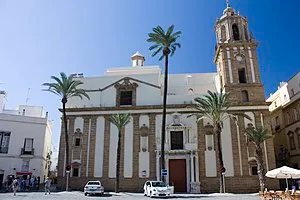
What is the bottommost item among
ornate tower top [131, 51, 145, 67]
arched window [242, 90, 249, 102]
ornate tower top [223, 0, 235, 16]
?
arched window [242, 90, 249, 102]

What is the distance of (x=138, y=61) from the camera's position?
4569 cm

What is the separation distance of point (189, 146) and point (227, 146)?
431 cm

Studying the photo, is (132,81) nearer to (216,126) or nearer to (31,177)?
(216,126)

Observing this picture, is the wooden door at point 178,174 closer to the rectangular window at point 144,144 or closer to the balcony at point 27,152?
the rectangular window at point 144,144

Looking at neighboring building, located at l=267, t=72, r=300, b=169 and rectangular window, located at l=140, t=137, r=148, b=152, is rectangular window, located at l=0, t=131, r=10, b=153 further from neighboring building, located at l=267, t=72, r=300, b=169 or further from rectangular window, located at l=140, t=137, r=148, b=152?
neighboring building, located at l=267, t=72, r=300, b=169

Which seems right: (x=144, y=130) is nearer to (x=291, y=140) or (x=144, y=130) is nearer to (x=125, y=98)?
(x=125, y=98)

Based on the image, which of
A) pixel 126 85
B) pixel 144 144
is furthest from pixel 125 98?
pixel 144 144

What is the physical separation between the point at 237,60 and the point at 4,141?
103ft

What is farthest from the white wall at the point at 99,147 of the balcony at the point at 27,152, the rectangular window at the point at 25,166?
the rectangular window at the point at 25,166

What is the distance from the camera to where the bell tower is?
34.2 metres

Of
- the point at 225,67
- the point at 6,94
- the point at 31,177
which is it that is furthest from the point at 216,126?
the point at 6,94

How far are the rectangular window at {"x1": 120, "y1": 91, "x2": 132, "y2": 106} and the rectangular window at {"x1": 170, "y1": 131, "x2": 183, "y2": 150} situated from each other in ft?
23.3

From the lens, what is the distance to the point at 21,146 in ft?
122

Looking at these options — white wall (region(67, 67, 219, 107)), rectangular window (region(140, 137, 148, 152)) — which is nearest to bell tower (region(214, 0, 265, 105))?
white wall (region(67, 67, 219, 107))
